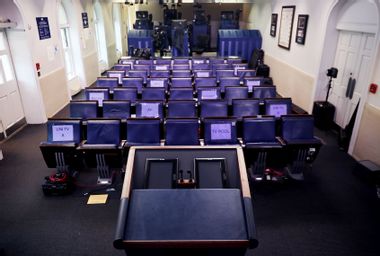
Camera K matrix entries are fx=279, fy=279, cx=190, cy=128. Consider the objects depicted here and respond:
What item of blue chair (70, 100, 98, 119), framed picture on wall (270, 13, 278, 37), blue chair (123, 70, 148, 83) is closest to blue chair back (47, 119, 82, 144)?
blue chair (70, 100, 98, 119)

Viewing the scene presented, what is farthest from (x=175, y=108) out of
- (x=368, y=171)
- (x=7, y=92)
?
(x=7, y=92)

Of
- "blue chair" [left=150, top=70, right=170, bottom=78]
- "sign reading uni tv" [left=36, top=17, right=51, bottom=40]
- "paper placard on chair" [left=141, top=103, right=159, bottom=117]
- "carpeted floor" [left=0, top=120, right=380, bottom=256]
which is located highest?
"sign reading uni tv" [left=36, top=17, right=51, bottom=40]

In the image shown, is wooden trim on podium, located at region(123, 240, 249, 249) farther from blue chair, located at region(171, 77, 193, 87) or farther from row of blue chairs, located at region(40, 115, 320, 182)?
blue chair, located at region(171, 77, 193, 87)

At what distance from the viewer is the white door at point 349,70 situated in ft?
17.1

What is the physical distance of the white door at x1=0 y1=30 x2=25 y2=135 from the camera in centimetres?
564

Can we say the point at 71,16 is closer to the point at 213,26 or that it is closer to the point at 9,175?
the point at 9,175

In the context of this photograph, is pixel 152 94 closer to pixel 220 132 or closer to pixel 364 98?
pixel 220 132

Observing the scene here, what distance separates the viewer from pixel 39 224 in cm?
338

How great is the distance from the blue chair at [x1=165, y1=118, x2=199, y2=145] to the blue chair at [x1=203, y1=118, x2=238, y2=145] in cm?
14

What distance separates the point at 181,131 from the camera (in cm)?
385

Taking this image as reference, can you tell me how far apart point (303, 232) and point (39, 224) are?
3.15 m

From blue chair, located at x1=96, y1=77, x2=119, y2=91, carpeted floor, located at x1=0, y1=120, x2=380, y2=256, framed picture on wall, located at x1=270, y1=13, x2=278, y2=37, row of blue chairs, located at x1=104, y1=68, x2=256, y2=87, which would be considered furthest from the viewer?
framed picture on wall, located at x1=270, y1=13, x2=278, y2=37

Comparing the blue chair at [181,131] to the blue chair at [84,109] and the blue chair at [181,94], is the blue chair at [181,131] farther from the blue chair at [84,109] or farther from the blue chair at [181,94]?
the blue chair at [181,94]

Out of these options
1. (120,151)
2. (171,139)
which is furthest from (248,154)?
(120,151)
